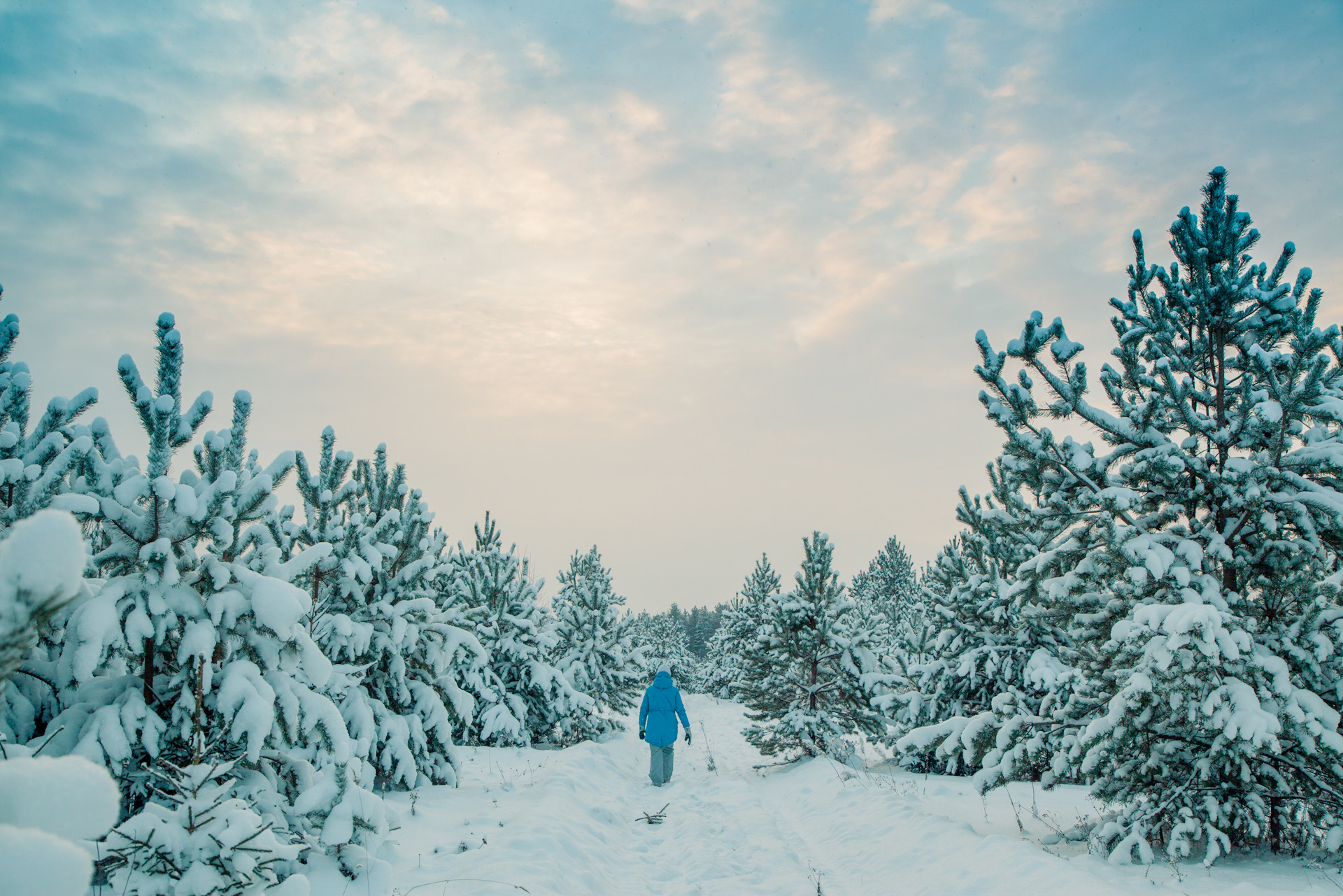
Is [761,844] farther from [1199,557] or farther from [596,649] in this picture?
[596,649]

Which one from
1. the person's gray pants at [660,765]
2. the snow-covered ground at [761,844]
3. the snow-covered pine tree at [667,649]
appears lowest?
the snow-covered pine tree at [667,649]

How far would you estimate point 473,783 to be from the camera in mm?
Result: 10055

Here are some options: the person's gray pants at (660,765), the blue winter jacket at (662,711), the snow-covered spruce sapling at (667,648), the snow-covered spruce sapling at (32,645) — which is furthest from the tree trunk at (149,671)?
the snow-covered spruce sapling at (667,648)

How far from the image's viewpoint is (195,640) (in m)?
4.09

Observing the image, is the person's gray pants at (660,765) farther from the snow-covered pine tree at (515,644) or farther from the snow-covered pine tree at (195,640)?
the snow-covered pine tree at (195,640)

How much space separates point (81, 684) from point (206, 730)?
2.56 feet

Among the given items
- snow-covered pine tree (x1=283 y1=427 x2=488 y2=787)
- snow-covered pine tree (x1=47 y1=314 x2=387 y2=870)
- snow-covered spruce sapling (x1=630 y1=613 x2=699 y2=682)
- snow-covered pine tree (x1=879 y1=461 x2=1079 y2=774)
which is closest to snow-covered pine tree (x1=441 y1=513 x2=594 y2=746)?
snow-covered pine tree (x1=283 y1=427 x2=488 y2=787)

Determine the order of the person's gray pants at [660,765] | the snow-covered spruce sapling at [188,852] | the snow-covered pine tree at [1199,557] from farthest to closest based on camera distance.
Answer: the person's gray pants at [660,765] → the snow-covered pine tree at [1199,557] → the snow-covered spruce sapling at [188,852]

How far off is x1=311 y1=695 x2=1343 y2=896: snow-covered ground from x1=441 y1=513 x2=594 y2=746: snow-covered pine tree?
3324mm

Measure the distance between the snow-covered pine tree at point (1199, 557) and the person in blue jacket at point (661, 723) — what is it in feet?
19.5

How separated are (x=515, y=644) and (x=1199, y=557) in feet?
42.7

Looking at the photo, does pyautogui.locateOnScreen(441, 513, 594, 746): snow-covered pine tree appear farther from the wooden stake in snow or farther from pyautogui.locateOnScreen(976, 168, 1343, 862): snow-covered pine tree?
pyautogui.locateOnScreen(976, 168, 1343, 862): snow-covered pine tree

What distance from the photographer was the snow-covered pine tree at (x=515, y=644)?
14.9m

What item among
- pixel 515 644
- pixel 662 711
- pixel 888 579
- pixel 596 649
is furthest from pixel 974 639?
pixel 888 579
